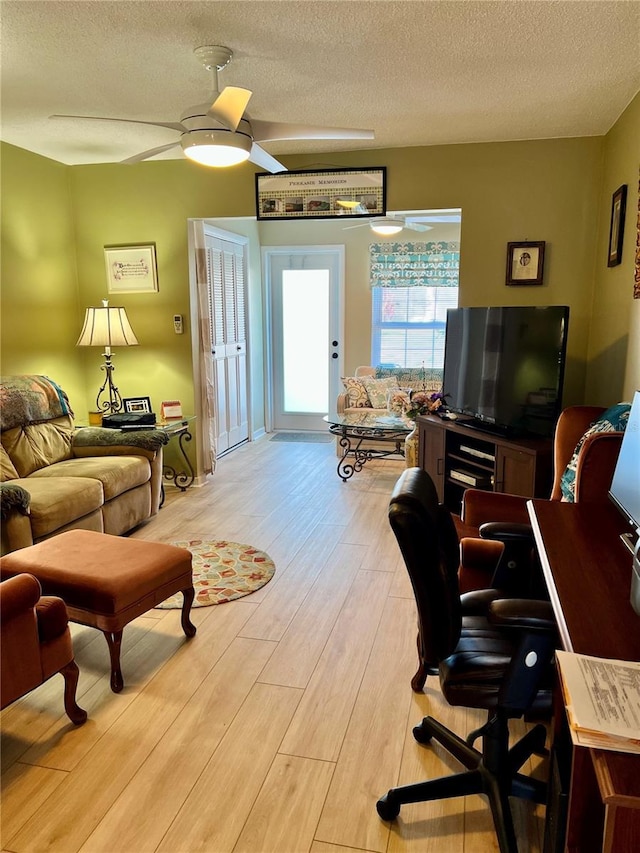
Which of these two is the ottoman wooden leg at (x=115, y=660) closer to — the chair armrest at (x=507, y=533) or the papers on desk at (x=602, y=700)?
the chair armrest at (x=507, y=533)

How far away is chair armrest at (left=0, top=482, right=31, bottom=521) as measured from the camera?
9.49 ft

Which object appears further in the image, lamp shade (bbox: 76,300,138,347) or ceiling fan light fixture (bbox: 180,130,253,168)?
lamp shade (bbox: 76,300,138,347)

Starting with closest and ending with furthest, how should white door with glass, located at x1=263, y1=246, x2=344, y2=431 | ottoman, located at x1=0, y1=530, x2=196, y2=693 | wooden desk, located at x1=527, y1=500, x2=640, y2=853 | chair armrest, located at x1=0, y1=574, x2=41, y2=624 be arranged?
wooden desk, located at x1=527, y1=500, x2=640, y2=853 → chair armrest, located at x1=0, y1=574, x2=41, y2=624 → ottoman, located at x1=0, y1=530, x2=196, y2=693 → white door with glass, located at x1=263, y1=246, x2=344, y2=431

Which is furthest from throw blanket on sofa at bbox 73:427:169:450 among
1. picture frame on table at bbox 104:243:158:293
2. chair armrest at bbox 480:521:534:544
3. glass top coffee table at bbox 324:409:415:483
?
chair armrest at bbox 480:521:534:544

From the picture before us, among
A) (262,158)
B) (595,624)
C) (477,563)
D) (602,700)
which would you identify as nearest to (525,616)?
(595,624)

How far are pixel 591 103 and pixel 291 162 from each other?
2075 millimetres

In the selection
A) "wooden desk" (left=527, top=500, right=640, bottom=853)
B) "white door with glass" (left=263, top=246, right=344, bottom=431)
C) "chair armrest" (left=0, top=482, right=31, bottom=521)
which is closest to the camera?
"wooden desk" (left=527, top=500, right=640, bottom=853)

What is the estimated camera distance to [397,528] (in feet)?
4.83

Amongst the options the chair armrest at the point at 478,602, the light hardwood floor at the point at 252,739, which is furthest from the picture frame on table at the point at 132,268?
the chair armrest at the point at 478,602

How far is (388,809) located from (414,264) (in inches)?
228

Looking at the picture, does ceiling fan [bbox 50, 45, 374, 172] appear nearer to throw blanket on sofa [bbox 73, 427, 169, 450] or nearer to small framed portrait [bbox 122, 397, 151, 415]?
throw blanket on sofa [bbox 73, 427, 169, 450]

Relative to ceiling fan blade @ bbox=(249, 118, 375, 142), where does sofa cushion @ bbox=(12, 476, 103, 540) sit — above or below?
below

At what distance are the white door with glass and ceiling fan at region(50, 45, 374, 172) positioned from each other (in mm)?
3848

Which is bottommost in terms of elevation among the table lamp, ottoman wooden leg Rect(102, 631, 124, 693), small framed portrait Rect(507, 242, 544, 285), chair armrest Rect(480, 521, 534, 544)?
ottoman wooden leg Rect(102, 631, 124, 693)
